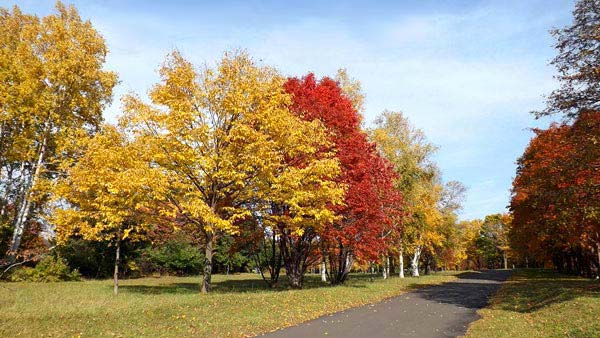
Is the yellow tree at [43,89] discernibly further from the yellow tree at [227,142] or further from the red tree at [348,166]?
the red tree at [348,166]

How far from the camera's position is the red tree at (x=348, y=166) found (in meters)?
22.2

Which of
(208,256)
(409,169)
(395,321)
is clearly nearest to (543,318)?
(395,321)

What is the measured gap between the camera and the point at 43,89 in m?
22.2

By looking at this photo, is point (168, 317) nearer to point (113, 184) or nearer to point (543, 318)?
point (113, 184)

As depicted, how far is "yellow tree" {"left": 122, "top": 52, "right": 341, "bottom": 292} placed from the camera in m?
16.3

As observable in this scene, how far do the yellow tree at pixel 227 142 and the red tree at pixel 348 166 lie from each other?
3776 mm

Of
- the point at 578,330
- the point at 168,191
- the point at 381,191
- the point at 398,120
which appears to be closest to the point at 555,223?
the point at 578,330

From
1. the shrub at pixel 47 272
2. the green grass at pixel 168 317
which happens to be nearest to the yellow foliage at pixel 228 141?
the green grass at pixel 168 317

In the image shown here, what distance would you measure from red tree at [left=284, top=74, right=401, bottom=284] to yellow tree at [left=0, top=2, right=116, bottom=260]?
1181 centimetres

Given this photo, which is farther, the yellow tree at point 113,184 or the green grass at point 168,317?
the yellow tree at point 113,184

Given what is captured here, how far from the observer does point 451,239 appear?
50531 millimetres

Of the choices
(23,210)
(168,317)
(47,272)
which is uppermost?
(23,210)

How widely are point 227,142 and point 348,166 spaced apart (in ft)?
26.5

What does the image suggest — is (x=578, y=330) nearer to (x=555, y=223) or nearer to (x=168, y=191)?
(x=555, y=223)
